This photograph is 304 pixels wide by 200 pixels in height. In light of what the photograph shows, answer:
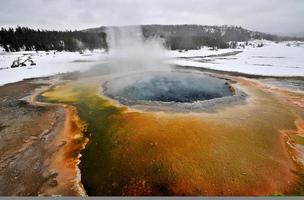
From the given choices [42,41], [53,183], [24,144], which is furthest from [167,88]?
[42,41]

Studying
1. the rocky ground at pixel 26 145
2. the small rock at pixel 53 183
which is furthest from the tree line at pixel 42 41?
the small rock at pixel 53 183

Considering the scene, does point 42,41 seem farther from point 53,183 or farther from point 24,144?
point 53,183

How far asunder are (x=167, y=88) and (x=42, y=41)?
22.6 metres

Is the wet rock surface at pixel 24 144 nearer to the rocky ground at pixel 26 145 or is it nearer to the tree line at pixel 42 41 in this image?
the rocky ground at pixel 26 145

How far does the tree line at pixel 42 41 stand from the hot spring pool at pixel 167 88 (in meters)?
17.2

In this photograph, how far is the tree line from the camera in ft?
71.7

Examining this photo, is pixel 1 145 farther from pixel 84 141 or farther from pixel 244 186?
pixel 244 186

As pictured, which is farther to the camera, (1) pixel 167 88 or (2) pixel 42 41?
(2) pixel 42 41

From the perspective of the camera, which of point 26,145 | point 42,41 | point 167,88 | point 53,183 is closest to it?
point 53,183

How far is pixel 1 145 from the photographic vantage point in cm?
357

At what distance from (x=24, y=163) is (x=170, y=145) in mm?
1855

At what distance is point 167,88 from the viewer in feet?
24.2

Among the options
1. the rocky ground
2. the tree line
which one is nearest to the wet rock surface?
the rocky ground

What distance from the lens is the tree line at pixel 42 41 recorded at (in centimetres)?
2186
